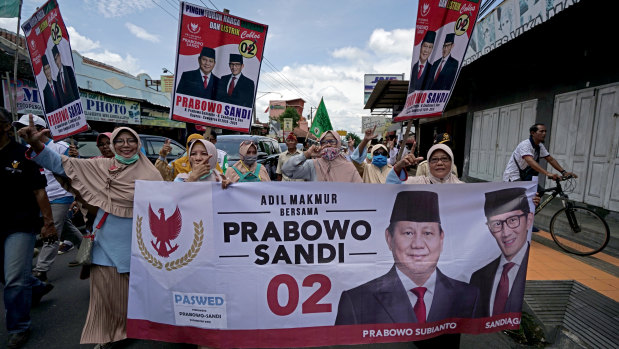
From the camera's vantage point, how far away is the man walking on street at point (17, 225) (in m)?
2.45

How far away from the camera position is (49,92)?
3090 millimetres

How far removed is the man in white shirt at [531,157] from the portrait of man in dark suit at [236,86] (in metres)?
3.93

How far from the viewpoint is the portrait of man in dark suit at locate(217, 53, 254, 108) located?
10.8 feet

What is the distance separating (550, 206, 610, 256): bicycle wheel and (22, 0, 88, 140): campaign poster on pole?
20.4ft

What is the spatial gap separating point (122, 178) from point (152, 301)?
99cm

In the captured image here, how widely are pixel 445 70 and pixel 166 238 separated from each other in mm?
2767

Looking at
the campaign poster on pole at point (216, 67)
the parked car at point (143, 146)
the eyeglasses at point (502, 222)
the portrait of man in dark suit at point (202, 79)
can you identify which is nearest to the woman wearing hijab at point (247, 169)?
the campaign poster on pole at point (216, 67)

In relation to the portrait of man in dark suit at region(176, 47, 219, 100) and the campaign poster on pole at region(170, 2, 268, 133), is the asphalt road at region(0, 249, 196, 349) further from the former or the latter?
the portrait of man in dark suit at region(176, 47, 219, 100)

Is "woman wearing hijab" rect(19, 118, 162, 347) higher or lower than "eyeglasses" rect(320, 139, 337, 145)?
lower

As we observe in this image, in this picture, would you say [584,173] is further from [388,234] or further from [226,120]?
[226,120]

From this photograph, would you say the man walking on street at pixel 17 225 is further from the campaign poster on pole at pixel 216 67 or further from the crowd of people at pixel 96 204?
the campaign poster on pole at pixel 216 67

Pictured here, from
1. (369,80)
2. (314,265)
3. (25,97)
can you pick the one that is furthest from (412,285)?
(369,80)

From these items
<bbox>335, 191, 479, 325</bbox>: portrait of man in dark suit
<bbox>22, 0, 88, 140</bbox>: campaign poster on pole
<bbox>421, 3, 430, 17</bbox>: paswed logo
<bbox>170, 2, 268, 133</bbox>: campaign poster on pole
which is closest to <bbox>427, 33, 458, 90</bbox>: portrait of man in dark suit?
<bbox>421, 3, 430, 17</bbox>: paswed logo

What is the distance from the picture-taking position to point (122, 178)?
238 cm
